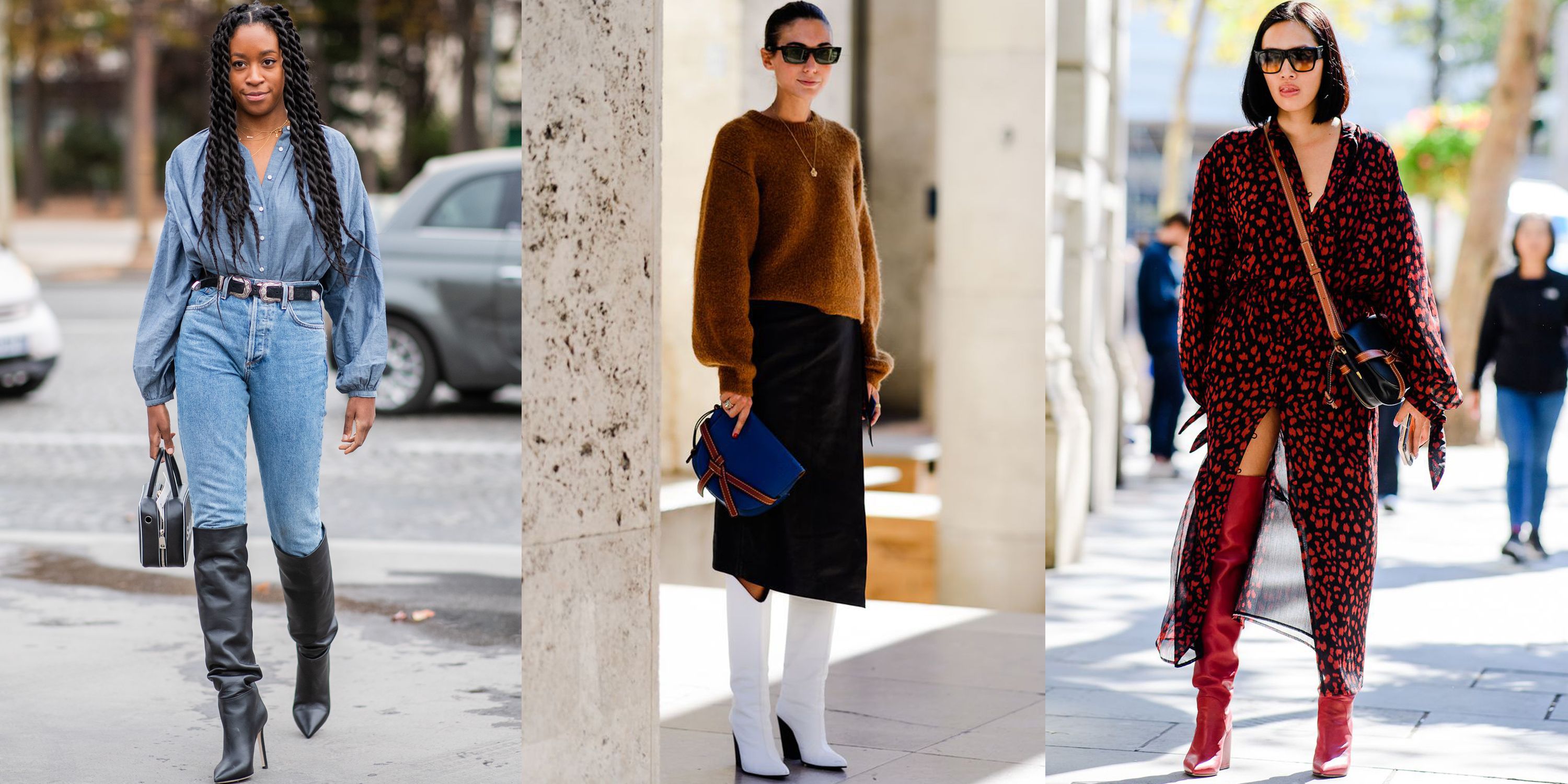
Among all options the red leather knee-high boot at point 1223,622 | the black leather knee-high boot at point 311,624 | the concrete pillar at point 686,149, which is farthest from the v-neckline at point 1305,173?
the concrete pillar at point 686,149

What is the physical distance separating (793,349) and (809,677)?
84 centimetres

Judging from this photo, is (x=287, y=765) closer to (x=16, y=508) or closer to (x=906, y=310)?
(x=16, y=508)

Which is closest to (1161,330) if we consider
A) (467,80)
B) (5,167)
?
(5,167)

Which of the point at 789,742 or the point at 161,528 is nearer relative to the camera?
the point at 161,528

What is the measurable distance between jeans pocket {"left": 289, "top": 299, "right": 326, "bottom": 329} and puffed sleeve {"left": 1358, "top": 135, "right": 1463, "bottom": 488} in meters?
2.68

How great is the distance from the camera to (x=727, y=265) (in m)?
4.22

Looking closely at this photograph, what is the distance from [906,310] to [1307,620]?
929cm

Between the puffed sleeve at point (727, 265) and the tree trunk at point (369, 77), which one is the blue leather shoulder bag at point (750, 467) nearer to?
the puffed sleeve at point (727, 265)

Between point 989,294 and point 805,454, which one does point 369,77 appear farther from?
point 805,454

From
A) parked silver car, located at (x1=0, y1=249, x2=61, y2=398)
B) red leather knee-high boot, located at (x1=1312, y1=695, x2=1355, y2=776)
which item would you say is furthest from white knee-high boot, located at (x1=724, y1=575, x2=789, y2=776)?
parked silver car, located at (x1=0, y1=249, x2=61, y2=398)

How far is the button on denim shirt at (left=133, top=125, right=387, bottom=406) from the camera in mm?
4414

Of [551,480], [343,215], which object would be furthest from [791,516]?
[343,215]

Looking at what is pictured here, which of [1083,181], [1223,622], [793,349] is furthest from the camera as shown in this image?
[1083,181]

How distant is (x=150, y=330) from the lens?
14.5ft
